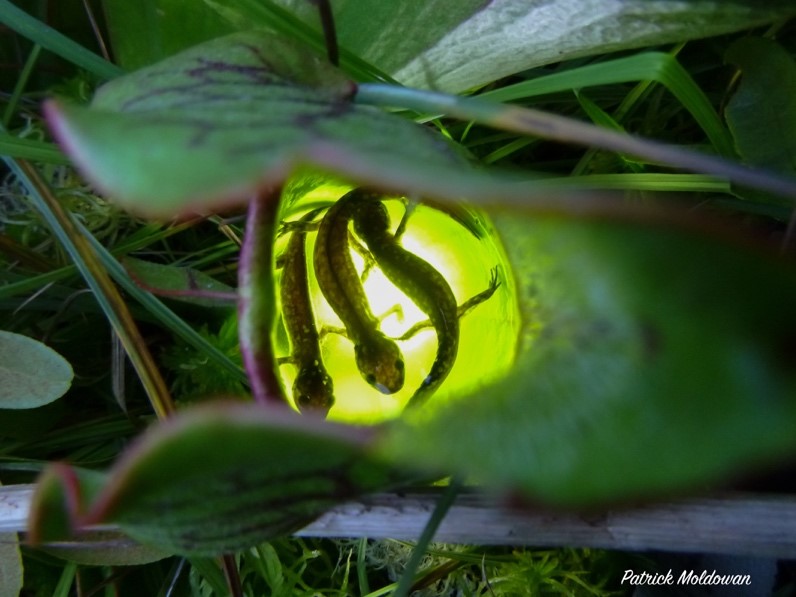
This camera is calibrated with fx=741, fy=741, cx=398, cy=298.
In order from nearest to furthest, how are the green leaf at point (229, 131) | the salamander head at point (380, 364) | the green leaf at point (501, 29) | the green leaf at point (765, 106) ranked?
the green leaf at point (229, 131)
the green leaf at point (501, 29)
the green leaf at point (765, 106)
the salamander head at point (380, 364)

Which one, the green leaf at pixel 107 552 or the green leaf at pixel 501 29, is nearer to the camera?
the green leaf at pixel 501 29

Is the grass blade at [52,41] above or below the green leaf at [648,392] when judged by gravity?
Answer: above

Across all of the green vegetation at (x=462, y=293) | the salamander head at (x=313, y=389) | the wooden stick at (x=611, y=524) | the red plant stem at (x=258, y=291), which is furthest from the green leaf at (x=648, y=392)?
the salamander head at (x=313, y=389)

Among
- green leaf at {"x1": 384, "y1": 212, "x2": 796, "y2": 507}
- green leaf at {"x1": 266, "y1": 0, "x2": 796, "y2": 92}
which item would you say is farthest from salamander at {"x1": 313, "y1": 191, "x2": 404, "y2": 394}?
green leaf at {"x1": 384, "y1": 212, "x2": 796, "y2": 507}

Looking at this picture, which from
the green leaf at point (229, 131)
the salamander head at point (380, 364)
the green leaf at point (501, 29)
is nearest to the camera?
the green leaf at point (229, 131)

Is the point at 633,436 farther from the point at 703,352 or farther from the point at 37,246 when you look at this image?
the point at 37,246

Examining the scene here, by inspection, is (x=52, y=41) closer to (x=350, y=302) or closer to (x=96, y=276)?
(x=96, y=276)

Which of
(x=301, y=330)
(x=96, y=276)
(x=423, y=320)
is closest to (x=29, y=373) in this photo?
(x=96, y=276)

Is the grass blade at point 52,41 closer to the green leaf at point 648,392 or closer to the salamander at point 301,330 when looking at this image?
the salamander at point 301,330
